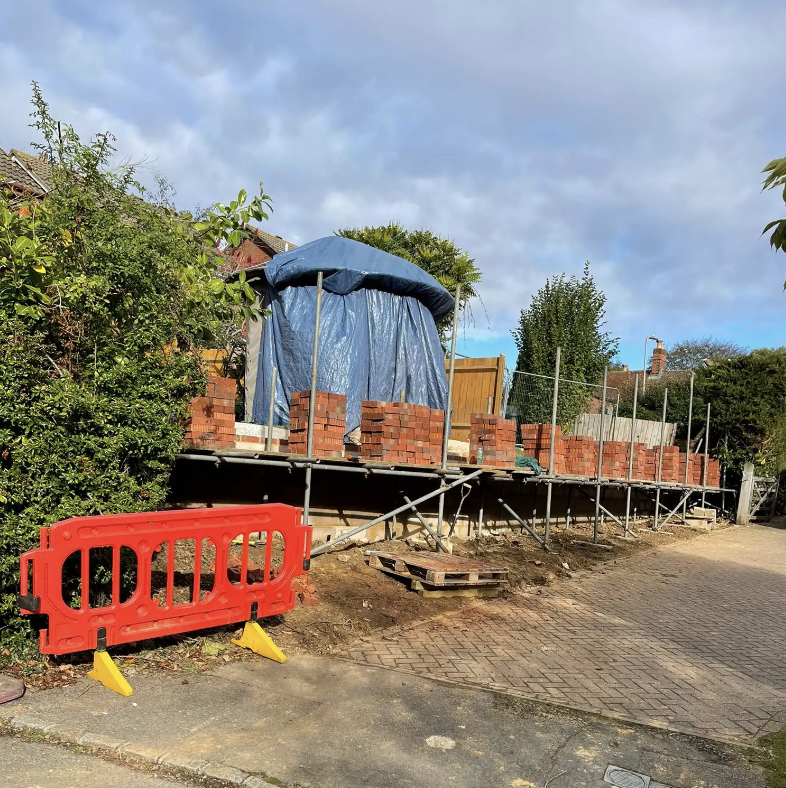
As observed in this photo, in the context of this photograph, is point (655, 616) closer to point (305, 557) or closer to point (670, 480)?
point (305, 557)

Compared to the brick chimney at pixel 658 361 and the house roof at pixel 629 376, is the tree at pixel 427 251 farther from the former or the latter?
Result: the brick chimney at pixel 658 361

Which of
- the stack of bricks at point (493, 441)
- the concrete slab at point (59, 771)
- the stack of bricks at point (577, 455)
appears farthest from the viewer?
the stack of bricks at point (577, 455)

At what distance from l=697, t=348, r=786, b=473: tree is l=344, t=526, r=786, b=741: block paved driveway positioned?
9.52 m

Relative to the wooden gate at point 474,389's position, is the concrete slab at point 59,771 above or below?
below

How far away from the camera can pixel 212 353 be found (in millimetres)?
13055

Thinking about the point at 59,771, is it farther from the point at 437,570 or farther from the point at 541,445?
the point at 541,445

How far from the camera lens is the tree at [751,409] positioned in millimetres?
17938

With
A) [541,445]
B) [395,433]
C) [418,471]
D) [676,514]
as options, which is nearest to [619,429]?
[676,514]

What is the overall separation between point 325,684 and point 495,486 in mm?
6654

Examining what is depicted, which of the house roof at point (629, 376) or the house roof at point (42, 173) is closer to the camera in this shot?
the house roof at point (42, 173)

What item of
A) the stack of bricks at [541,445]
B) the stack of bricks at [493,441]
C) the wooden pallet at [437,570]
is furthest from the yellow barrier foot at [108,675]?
the stack of bricks at [541,445]

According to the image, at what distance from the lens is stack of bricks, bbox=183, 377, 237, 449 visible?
25.2ft

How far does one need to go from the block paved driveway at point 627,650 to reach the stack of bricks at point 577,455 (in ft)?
9.46

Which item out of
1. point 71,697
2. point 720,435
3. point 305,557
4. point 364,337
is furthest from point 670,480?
point 71,697
